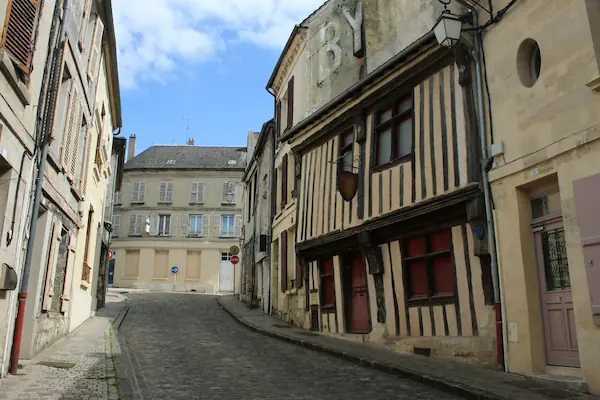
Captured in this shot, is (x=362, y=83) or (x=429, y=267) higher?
(x=362, y=83)

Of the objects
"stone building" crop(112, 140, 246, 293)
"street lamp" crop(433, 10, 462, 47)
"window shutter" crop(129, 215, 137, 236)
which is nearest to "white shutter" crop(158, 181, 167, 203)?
"stone building" crop(112, 140, 246, 293)

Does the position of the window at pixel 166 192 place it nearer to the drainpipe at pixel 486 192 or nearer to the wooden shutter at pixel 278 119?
the wooden shutter at pixel 278 119

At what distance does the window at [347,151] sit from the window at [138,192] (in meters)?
26.1

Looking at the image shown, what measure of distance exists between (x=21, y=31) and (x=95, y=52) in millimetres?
4780

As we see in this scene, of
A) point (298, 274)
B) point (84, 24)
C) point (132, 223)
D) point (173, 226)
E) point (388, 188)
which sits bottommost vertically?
point (298, 274)

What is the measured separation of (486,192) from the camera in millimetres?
7012

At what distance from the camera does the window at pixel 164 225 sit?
34.2m

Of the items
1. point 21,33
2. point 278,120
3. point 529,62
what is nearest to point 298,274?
point 278,120

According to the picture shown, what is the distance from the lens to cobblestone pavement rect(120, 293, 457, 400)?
5.66 m

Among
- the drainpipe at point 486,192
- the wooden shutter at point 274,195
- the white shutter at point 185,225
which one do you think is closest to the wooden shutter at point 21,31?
the drainpipe at point 486,192

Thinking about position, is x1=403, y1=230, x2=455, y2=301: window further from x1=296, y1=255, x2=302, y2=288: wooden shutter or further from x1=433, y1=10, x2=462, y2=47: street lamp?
x1=296, y1=255, x2=302, y2=288: wooden shutter

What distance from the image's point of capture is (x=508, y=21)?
22.8 feet

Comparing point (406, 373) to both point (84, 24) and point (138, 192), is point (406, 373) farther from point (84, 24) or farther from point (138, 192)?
Answer: point (138, 192)

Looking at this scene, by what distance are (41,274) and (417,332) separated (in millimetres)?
5703
